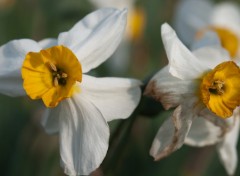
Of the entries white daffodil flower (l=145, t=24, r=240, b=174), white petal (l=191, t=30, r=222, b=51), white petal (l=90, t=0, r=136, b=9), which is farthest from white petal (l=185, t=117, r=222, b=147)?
white petal (l=90, t=0, r=136, b=9)

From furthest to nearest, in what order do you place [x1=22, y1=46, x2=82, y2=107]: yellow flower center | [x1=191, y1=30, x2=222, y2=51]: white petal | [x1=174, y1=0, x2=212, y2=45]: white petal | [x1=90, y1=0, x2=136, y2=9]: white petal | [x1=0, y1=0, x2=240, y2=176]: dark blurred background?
[x1=90, y1=0, x2=136, y2=9]: white petal < [x1=174, y1=0, x2=212, y2=45]: white petal < [x1=0, y1=0, x2=240, y2=176]: dark blurred background < [x1=191, y1=30, x2=222, y2=51]: white petal < [x1=22, y1=46, x2=82, y2=107]: yellow flower center

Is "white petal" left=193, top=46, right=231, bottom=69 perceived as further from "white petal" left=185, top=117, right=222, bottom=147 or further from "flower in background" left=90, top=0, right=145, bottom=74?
"flower in background" left=90, top=0, right=145, bottom=74

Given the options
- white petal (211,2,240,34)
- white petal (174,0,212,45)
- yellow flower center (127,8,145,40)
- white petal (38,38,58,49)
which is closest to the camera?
white petal (38,38,58,49)

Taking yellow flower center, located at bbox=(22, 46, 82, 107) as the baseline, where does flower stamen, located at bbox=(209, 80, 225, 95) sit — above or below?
below

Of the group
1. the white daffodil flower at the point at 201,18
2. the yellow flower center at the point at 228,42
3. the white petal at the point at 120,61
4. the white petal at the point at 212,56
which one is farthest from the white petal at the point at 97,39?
the white petal at the point at 120,61

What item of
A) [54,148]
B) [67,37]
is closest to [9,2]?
[54,148]

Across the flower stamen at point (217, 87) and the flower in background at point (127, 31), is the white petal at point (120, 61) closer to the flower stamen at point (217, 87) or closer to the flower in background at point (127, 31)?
the flower in background at point (127, 31)

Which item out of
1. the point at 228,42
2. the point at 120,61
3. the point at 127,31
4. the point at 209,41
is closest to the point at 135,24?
the point at 127,31
